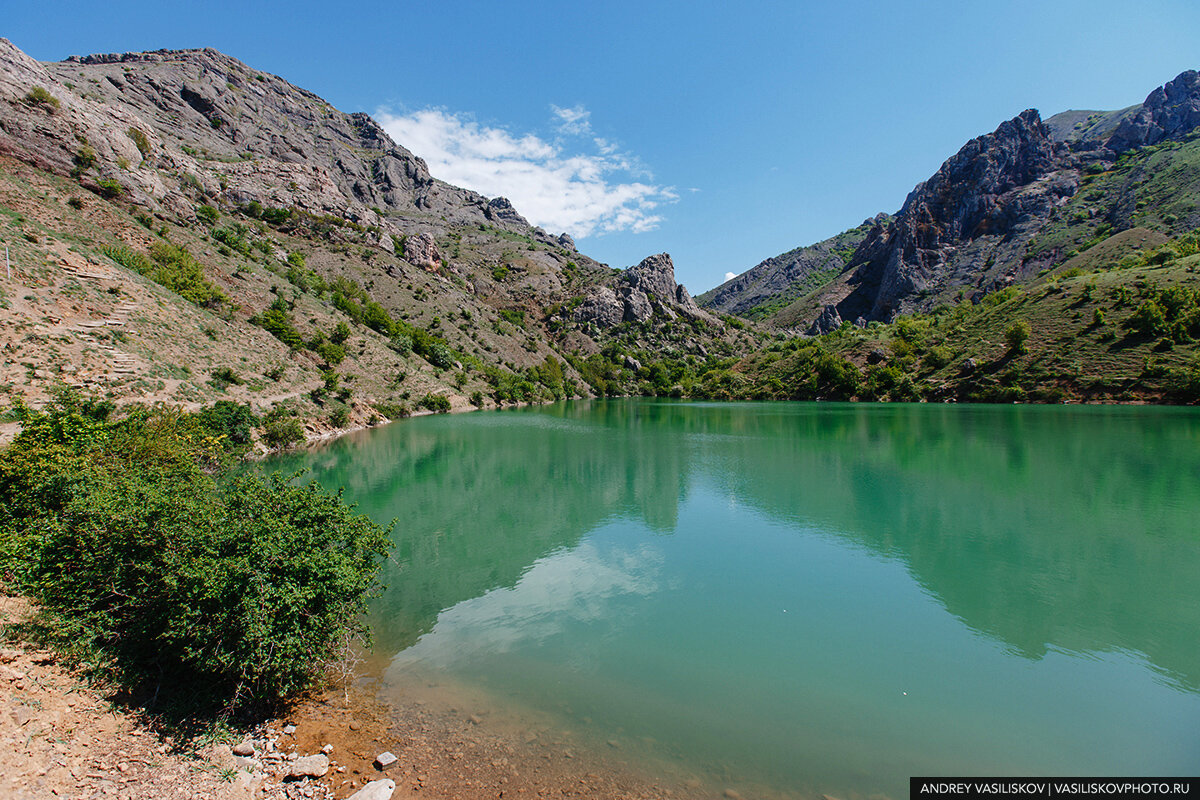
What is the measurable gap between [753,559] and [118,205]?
60.7 m

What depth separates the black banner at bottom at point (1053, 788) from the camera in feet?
19.7

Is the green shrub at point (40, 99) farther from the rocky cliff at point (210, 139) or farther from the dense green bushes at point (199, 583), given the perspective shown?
the dense green bushes at point (199, 583)

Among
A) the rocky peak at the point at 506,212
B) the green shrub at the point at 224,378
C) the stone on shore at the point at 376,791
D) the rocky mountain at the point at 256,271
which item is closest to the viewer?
the stone on shore at the point at 376,791

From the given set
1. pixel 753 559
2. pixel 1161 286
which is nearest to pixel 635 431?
pixel 753 559

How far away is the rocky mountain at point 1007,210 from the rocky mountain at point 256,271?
45.8 m

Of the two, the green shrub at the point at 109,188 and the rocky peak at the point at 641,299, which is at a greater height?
the rocky peak at the point at 641,299

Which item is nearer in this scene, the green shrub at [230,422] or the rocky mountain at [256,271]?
the green shrub at [230,422]

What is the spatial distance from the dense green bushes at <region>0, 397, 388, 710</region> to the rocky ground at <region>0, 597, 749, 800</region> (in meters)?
0.51

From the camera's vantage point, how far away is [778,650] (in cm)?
936

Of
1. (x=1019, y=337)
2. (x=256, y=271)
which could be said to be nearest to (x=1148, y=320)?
(x=1019, y=337)

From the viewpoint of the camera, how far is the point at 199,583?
20.8 feet

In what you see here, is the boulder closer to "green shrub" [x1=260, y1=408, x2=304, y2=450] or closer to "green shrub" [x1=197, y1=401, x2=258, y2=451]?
"green shrub" [x1=260, y1=408, x2=304, y2=450]

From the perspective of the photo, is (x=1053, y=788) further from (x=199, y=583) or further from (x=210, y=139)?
(x=210, y=139)

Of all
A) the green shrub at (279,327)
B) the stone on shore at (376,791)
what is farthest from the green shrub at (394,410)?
the stone on shore at (376,791)
